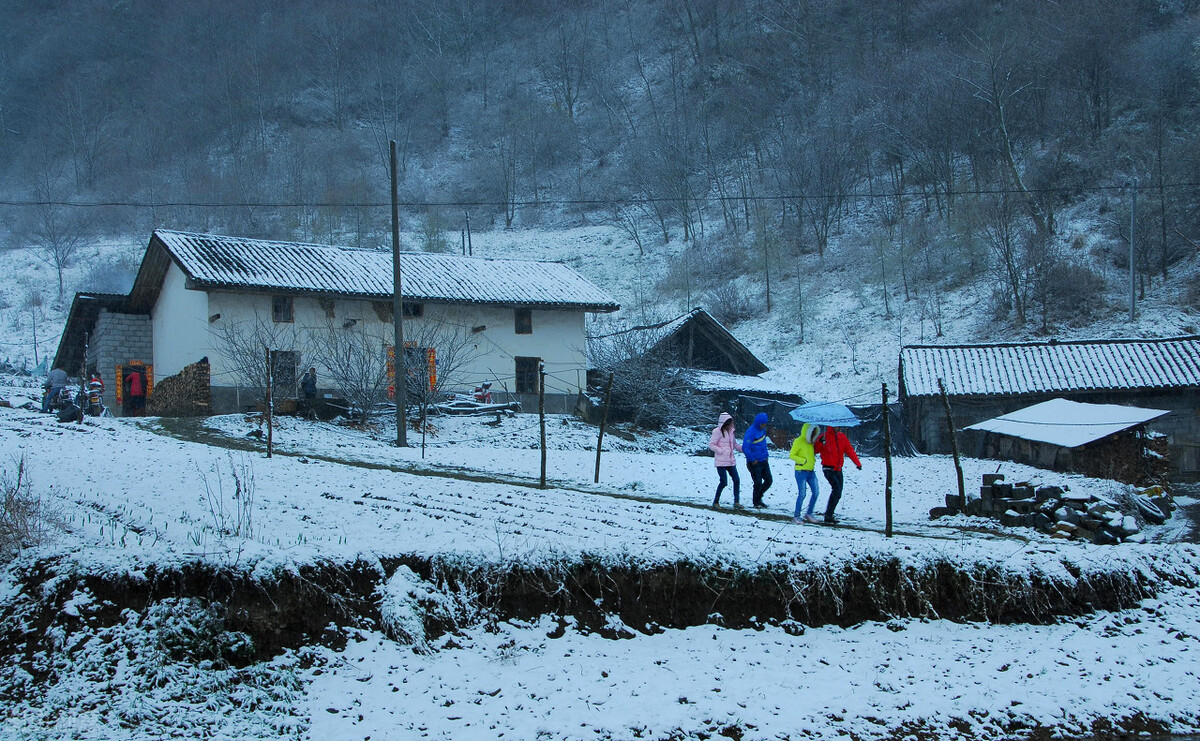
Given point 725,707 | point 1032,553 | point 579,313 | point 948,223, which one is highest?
point 948,223

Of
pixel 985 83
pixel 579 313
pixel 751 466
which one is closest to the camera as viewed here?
pixel 751 466

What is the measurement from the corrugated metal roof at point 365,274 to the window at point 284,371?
6.65 feet

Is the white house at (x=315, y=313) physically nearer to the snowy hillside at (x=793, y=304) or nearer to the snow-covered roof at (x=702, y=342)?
the snow-covered roof at (x=702, y=342)

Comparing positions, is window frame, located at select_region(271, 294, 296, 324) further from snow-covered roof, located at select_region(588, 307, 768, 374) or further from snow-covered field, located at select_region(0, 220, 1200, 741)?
snow-covered field, located at select_region(0, 220, 1200, 741)

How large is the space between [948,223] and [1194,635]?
3857cm

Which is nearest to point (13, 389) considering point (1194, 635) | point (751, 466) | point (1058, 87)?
point (751, 466)

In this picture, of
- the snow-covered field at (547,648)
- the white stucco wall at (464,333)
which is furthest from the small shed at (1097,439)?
the white stucco wall at (464,333)

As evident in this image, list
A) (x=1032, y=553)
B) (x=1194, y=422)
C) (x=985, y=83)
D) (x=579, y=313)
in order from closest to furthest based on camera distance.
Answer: (x=1032, y=553) → (x=1194, y=422) → (x=579, y=313) → (x=985, y=83)

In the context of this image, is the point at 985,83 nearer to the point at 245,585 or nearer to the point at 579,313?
the point at 579,313

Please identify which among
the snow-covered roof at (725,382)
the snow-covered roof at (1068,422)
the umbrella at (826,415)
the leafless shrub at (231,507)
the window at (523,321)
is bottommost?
the leafless shrub at (231,507)

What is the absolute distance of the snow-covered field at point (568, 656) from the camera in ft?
22.5

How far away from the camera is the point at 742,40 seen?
76.8 metres

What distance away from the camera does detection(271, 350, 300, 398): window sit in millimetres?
24781

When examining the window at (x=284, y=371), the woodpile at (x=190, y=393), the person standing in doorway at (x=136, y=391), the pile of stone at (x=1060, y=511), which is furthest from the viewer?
the person standing in doorway at (x=136, y=391)
